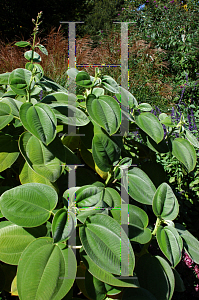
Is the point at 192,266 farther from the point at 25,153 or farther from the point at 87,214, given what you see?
the point at 25,153

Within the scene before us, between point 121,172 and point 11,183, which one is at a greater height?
point 121,172

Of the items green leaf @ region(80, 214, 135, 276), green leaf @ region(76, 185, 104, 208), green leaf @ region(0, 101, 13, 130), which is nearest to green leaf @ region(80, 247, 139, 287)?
green leaf @ region(80, 214, 135, 276)

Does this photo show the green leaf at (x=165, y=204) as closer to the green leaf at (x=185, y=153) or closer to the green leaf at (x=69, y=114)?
the green leaf at (x=185, y=153)

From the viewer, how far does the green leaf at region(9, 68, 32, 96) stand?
785 millimetres

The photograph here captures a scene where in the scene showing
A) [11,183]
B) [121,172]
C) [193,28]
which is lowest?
[11,183]

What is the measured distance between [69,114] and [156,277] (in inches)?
23.4

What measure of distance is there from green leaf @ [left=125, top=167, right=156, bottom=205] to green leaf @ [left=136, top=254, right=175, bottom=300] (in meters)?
0.19

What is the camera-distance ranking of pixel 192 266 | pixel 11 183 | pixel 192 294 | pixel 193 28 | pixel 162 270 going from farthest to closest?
1. pixel 193 28
2. pixel 192 266
3. pixel 192 294
4. pixel 11 183
5. pixel 162 270

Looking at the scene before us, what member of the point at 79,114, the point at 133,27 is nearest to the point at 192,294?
the point at 79,114

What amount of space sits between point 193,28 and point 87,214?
5.93 metres

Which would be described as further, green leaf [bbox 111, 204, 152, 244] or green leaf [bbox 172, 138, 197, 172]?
green leaf [bbox 172, 138, 197, 172]

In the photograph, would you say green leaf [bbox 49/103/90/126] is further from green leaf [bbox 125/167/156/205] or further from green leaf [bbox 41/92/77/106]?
green leaf [bbox 125/167/156/205]

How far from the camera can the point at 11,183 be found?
1015 mm

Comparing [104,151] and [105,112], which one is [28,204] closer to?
[104,151]
